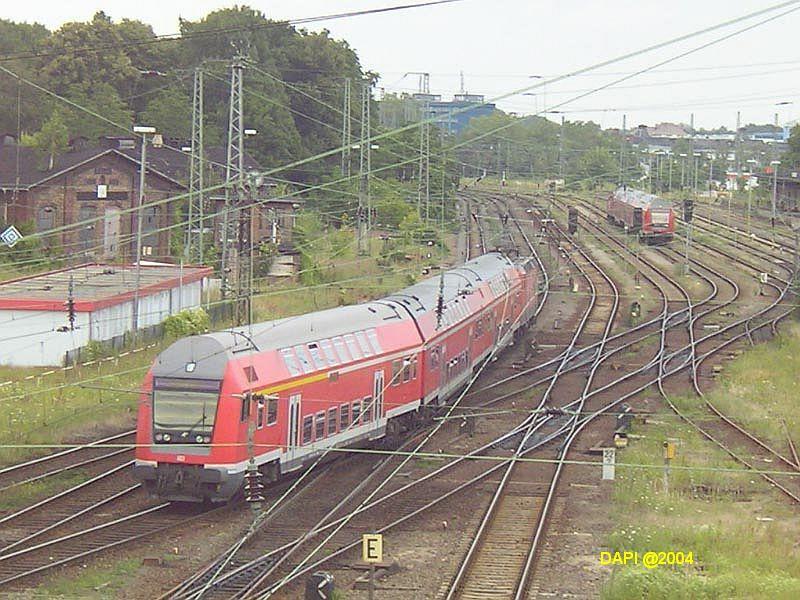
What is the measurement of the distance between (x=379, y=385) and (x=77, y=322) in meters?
14.9

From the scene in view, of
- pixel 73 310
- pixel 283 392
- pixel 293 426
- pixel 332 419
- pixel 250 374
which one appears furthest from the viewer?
pixel 73 310

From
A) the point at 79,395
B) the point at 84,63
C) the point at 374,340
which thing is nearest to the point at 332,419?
the point at 374,340

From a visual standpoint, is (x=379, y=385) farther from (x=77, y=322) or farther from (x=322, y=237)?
(x=322, y=237)

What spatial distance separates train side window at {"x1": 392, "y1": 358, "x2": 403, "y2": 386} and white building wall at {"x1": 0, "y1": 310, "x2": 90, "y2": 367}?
1385 cm

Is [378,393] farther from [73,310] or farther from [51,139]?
[51,139]

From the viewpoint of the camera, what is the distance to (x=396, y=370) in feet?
91.4

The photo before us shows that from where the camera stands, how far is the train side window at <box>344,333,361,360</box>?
25641 millimetres

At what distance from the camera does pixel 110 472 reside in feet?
84.2

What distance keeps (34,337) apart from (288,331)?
55.0 feet

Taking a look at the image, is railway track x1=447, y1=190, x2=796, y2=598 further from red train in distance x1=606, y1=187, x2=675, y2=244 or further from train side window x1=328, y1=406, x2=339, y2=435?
red train in distance x1=606, y1=187, x2=675, y2=244

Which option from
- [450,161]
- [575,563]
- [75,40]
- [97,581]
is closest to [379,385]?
[575,563]

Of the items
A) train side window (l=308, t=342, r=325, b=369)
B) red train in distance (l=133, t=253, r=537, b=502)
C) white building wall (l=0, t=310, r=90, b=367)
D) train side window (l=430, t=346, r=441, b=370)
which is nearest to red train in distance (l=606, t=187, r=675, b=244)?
white building wall (l=0, t=310, r=90, b=367)

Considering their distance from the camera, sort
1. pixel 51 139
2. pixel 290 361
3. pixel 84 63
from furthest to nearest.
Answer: pixel 84 63, pixel 51 139, pixel 290 361

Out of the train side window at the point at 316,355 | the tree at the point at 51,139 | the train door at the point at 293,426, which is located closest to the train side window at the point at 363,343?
the train side window at the point at 316,355
